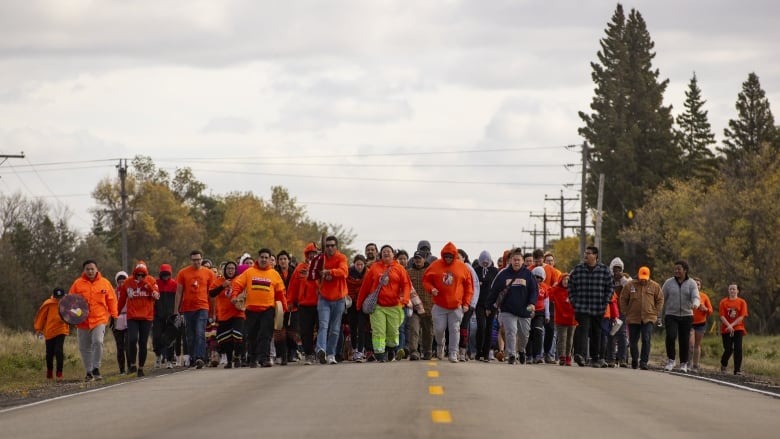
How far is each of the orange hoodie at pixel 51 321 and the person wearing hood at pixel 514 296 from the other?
7.90 metres

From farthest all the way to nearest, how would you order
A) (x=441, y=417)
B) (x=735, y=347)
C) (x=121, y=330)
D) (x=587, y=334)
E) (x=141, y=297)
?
(x=735, y=347)
(x=121, y=330)
(x=141, y=297)
(x=587, y=334)
(x=441, y=417)

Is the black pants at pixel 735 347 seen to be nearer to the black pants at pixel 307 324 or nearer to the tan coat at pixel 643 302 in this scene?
the tan coat at pixel 643 302

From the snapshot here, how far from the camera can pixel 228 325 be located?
86.4ft

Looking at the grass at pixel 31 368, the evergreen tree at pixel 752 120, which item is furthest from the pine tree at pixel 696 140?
the grass at pixel 31 368

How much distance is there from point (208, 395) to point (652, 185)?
289 feet

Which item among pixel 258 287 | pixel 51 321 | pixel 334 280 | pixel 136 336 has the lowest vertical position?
pixel 136 336

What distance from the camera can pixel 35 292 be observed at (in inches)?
3007

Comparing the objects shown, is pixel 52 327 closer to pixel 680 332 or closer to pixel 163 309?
pixel 163 309

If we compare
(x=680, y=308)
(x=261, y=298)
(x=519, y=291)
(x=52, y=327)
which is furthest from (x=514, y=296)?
(x=52, y=327)

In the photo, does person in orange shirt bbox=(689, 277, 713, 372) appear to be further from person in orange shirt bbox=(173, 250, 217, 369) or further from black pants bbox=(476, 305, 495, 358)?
person in orange shirt bbox=(173, 250, 217, 369)

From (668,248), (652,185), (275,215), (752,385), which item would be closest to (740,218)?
(668,248)

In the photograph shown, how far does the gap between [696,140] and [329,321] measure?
9412 cm

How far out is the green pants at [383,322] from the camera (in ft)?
85.0

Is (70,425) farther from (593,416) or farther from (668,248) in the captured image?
(668,248)
